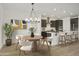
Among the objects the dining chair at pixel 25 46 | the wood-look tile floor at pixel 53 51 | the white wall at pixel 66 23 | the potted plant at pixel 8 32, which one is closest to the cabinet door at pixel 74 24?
the white wall at pixel 66 23

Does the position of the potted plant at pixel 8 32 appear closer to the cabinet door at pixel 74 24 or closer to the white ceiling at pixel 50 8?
the white ceiling at pixel 50 8

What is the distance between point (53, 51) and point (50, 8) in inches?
36.0

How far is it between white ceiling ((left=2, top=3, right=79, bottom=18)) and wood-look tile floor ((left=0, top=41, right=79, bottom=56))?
0.67 m

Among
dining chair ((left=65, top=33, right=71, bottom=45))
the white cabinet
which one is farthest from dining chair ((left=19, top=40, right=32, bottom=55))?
dining chair ((left=65, top=33, right=71, bottom=45))

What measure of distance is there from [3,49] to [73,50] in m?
1.47

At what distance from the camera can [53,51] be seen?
249cm

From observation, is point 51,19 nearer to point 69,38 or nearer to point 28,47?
point 69,38

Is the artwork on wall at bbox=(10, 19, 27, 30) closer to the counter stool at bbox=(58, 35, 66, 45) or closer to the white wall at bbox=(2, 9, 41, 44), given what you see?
the white wall at bbox=(2, 9, 41, 44)

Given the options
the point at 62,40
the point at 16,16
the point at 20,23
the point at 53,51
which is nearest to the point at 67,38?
the point at 62,40

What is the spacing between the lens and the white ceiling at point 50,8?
2.38 m

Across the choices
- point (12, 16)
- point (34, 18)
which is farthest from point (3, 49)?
point (34, 18)

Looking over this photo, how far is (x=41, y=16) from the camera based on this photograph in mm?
2400

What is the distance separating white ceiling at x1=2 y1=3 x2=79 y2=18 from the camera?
93.8 inches

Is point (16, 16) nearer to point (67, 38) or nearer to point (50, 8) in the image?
point (50, 8)
